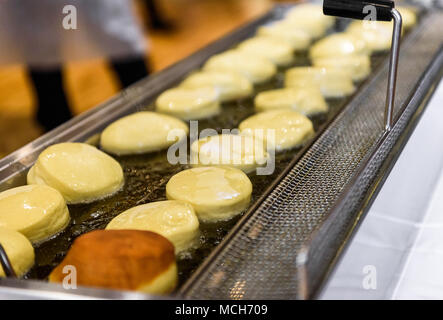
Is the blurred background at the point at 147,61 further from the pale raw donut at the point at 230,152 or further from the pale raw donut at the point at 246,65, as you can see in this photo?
the pale raw donut at the point at 230,152

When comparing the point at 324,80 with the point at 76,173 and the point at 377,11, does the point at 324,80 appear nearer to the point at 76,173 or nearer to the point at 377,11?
the point at 377,11

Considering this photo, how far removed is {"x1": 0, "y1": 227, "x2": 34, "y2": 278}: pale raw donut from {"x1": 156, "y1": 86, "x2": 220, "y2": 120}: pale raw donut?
0.70 m

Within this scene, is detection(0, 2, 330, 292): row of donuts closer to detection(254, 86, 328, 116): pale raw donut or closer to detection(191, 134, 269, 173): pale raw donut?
detection(191, 134, 269, 173): pale raw donut

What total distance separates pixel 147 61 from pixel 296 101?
1752 mm

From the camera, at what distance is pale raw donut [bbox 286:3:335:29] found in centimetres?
223

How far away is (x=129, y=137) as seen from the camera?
1365 mm

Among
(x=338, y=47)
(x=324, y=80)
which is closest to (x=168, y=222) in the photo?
(x=324, y=80)

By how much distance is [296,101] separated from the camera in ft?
5.01

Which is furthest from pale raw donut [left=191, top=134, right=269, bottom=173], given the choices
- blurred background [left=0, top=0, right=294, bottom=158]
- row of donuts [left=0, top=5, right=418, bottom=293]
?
blurred background [left=0, top=0, right=294, bottom=158]

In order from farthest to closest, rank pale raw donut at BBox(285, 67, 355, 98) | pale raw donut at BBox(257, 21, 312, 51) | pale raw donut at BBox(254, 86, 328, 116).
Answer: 1. pale raw donut at BBox(257, 21, 312, 51)
2. pale raw donut at BBox(285, 67, 355, 98)
3. pale raw donut at BBox(254, 86, 328, 116)

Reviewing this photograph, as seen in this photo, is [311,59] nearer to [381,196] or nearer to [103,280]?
[381,196]

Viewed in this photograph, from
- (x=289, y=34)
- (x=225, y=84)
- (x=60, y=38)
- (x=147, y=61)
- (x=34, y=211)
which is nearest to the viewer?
(x=34, y=211)
